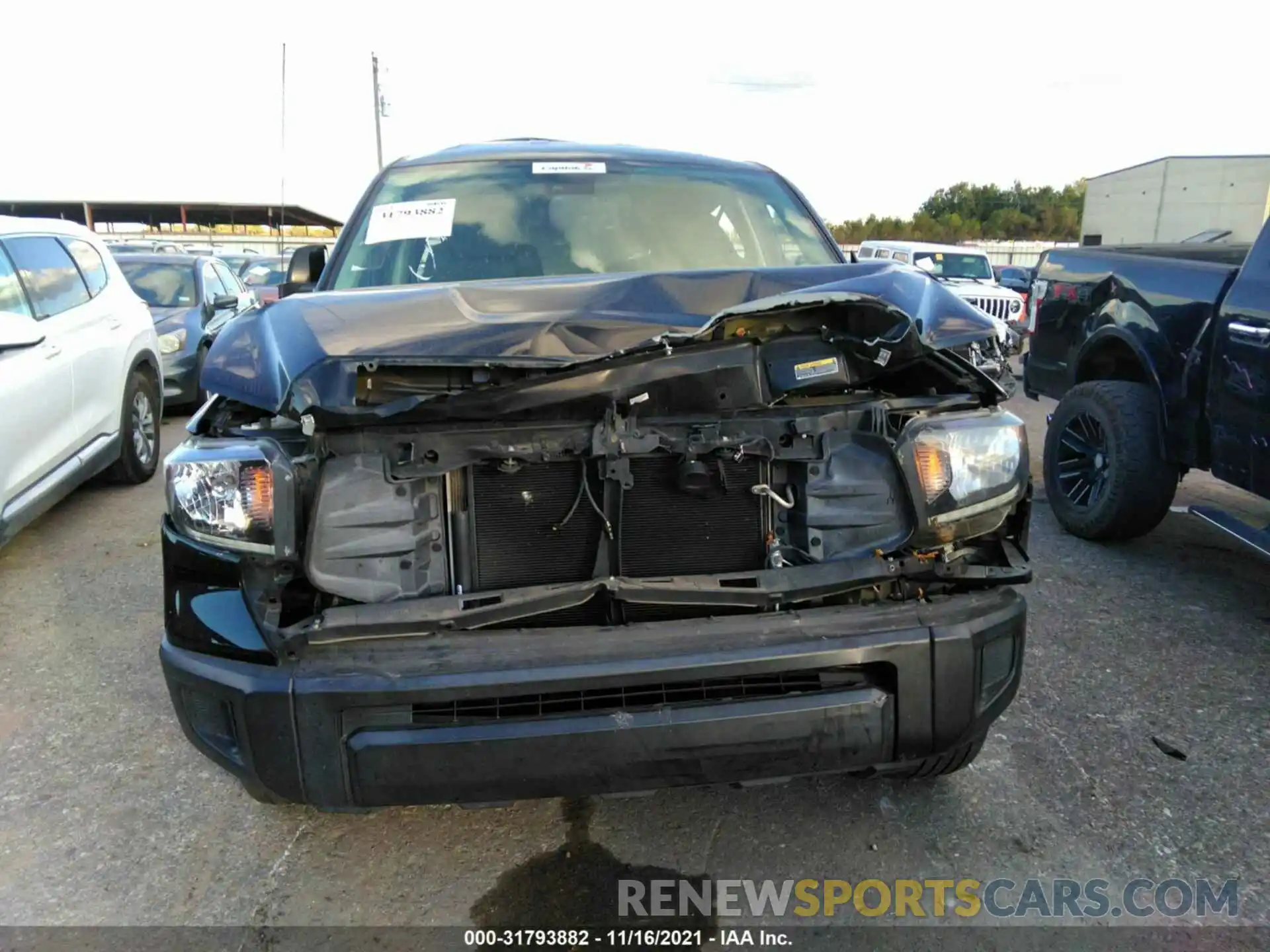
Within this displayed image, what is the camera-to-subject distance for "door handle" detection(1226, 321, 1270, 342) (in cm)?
356

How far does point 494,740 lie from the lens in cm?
185

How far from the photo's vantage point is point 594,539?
7.19 feet

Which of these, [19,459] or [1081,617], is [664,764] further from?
[19,459]

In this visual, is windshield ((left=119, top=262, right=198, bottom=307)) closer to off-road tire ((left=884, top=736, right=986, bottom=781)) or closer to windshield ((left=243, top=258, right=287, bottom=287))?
windshield ((left=243, top=258, right=287, bottom=287))

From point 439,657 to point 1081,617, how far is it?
10.2ft

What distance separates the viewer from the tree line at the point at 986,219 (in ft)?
170

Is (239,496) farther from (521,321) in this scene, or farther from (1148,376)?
(1148,376)

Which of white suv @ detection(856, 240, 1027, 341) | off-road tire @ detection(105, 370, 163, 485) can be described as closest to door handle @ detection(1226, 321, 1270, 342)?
off-road tire @ detection(105, 370, 163, 485)

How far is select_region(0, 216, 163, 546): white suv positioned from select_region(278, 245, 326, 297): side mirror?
1268 mm

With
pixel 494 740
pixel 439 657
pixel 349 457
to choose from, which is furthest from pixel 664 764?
pixel 349 457

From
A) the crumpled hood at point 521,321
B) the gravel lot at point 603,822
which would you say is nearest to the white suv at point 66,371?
the gravel lot at point 603,822

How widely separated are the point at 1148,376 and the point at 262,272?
16372mm

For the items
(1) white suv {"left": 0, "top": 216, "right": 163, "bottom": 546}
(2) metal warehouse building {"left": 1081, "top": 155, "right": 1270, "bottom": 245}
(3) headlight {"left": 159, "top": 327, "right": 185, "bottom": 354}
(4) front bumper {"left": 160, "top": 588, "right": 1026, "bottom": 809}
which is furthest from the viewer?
(2) metal warehouse building {"left": 1081, "top": 155, "right": 1270, "bottom": 245}

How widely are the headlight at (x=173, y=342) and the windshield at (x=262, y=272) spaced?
7363mm
